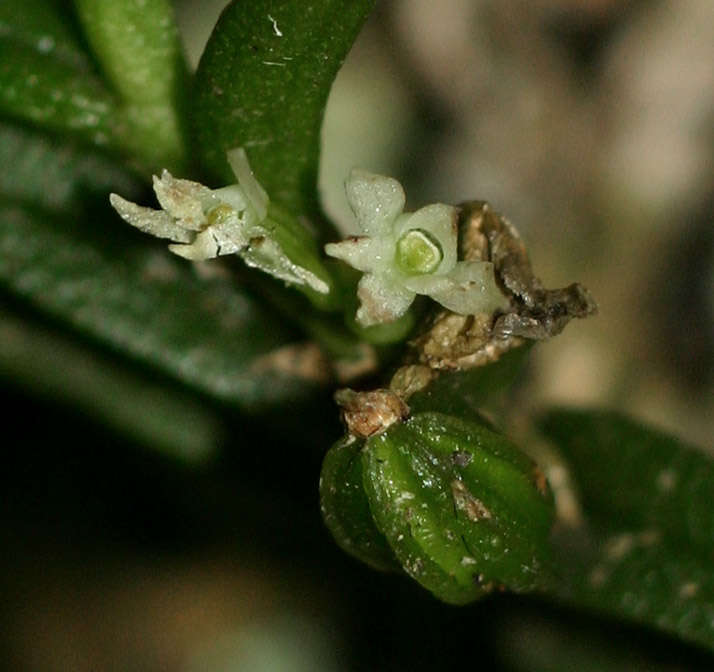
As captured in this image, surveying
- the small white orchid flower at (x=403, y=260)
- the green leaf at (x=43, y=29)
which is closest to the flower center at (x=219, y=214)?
the small white orchid flower at (x=403, y=260)

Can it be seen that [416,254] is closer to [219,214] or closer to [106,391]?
[219,214]

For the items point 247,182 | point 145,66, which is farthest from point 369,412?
point 145,66

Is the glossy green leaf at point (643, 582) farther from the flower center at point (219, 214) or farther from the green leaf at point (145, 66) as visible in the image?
the green leaf at point (145, 66)

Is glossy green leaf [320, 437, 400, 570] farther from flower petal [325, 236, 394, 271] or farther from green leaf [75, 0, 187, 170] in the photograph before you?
green leaf [75, 0, 187, 170]

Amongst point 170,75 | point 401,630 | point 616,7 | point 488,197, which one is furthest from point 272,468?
point 616,7

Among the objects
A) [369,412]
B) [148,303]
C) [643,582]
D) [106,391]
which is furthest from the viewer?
[106,391]
